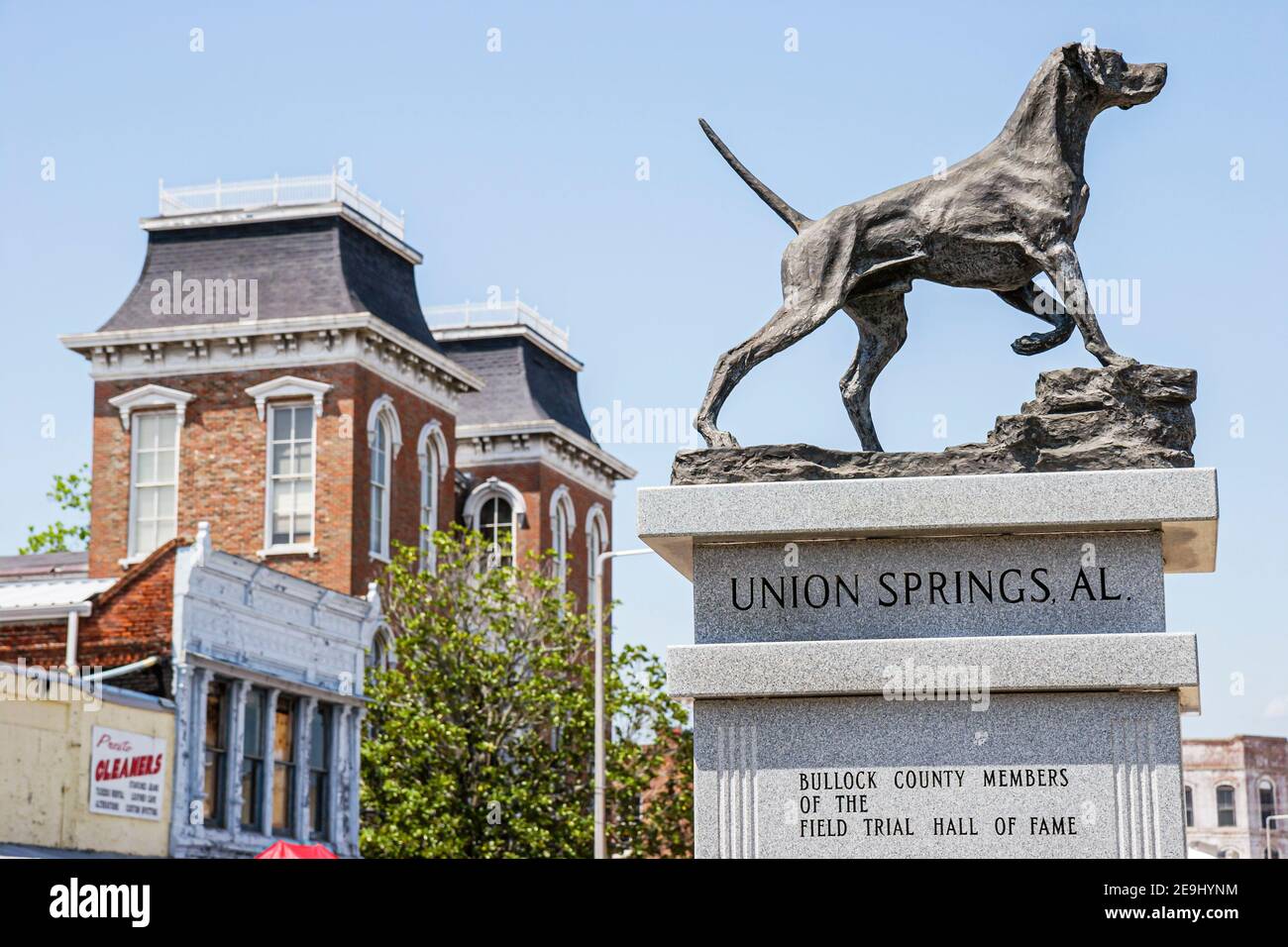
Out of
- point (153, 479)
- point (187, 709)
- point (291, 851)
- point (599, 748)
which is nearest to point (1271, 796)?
point (153, 479)

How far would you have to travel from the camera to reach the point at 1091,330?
9.63m

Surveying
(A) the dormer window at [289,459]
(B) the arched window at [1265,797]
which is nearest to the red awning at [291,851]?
(A) the dormer window at [289,459]

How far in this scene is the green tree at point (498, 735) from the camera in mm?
32969

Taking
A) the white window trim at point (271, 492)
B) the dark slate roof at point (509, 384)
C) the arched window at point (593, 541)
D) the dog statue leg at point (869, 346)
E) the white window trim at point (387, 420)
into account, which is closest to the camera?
the dog statue leg at point (869, 346)

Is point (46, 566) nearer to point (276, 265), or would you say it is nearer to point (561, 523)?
point (276, 265)

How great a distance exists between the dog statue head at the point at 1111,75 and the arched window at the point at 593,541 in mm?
40746

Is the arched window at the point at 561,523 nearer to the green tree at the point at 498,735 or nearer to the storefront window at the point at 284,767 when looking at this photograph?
the green tree at the point at 498,735

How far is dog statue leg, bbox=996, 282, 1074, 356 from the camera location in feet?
33.0

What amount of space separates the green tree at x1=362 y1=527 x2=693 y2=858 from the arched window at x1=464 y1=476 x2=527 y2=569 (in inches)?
427

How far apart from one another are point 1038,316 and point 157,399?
108 ft

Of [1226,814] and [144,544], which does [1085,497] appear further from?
[1226,814]

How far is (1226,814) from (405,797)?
216ft
